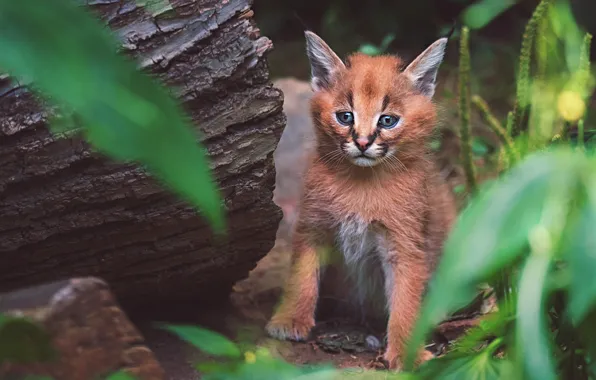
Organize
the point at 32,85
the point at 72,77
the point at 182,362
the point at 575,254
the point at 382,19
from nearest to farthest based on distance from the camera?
the point at 72,77 < the point at 575,254 < the point at 32,85 < the point at 182,362 < the point at 382,19

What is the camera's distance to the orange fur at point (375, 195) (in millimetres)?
3029

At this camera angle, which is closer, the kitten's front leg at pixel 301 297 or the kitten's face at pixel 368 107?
the kitten's face at pixel 368 107

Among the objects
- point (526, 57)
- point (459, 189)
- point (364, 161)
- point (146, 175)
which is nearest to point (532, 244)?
point (146, 175)

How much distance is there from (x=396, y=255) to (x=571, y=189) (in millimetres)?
1729

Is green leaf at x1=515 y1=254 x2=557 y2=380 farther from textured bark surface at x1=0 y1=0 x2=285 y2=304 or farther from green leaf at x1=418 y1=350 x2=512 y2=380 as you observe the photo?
textured bark surface at x1=0 y1=0 x2=285 y2=304

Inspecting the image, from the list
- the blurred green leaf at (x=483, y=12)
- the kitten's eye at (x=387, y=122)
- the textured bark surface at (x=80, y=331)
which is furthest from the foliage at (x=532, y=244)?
the blurred green leaf at (x=483, y=12)

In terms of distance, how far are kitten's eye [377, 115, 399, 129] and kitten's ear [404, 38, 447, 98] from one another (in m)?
0.23

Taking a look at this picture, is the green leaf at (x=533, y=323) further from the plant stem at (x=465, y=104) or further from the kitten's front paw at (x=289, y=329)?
the plant stem at (x=465, y=104)

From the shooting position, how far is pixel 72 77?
1040mm

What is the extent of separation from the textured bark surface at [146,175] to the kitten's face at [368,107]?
0.36m

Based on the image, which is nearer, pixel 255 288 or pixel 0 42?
pixel 0 42

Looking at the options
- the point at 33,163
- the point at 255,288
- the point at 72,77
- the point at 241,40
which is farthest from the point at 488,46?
the point at 72,77

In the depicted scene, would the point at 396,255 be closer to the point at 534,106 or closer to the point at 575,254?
the point at 534,106

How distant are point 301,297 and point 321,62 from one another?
3.01ft
